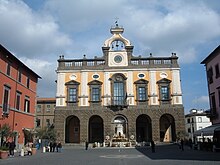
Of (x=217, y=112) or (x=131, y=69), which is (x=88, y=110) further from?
(x=217, y=112)

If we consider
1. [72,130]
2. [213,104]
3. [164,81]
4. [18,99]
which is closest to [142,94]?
[164,81]

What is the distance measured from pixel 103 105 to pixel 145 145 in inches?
365

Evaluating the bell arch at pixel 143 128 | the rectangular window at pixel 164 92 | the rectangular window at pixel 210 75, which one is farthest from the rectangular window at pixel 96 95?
the rectangular window at pixel 210 75

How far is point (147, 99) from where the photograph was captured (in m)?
41.8

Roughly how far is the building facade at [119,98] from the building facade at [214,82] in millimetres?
9001

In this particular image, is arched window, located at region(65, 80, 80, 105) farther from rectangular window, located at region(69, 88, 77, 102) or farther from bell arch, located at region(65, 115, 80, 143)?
bell arch, located at region(65, 115, 80, 143)

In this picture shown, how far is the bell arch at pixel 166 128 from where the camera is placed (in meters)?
43.0

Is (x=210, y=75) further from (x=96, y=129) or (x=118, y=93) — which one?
(x=96, y=129)

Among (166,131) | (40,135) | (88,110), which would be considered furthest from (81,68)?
(166,131)

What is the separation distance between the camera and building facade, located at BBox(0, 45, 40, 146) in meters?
28.0

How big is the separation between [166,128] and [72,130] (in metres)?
16.4

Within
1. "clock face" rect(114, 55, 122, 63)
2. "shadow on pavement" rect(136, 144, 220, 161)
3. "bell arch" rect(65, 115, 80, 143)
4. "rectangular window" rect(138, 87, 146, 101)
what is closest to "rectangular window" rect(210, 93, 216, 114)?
"shadow on pavement" rect(136, 144, 220, 161)

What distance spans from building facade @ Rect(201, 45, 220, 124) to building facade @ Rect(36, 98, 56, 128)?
153 ft

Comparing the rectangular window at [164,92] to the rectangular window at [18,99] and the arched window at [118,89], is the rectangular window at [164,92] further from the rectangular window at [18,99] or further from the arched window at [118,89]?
the rectangular window at [18,99]
